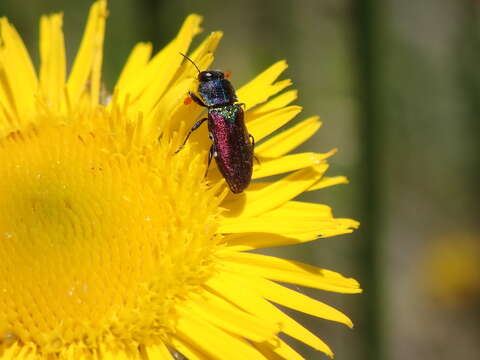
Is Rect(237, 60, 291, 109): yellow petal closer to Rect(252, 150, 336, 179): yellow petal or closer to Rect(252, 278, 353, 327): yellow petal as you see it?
Rect(252, 150, 336, 179): yellow petal

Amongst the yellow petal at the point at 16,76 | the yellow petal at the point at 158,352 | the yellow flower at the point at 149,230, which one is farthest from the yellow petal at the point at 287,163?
the yellow petal at the point at 16,76

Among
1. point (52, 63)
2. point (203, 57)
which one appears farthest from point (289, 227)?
point (52, 63)

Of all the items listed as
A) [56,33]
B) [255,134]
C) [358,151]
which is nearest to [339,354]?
[358,151]

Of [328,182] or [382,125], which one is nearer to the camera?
[328,182]

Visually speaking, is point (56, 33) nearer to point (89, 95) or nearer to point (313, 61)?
point (89, 95)

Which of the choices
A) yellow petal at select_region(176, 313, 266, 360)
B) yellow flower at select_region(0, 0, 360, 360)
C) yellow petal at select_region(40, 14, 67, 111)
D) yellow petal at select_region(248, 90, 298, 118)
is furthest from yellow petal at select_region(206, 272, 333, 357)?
yellow petal at select_region(40, 14, 67, 111)

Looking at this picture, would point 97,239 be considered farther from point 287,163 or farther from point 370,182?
point 370,182

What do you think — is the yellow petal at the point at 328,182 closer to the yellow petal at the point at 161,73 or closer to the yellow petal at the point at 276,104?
the yellow petal at the point at 276,104
